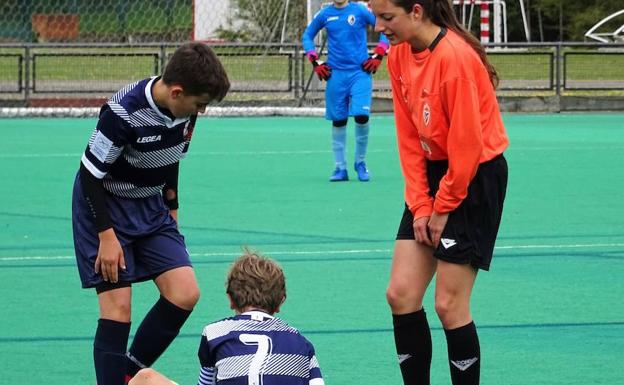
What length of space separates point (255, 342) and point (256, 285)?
0.66 ft

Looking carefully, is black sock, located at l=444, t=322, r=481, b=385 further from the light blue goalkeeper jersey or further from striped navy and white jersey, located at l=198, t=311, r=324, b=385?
the light blue goalkeeper jersey

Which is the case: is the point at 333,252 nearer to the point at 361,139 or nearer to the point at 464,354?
the point at 464,354

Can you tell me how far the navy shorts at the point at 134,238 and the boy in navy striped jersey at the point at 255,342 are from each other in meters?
0.94

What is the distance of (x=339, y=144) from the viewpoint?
13453 millimetres

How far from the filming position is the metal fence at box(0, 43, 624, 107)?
77.0 feet

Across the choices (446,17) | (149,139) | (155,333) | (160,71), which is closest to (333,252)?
(155,333)

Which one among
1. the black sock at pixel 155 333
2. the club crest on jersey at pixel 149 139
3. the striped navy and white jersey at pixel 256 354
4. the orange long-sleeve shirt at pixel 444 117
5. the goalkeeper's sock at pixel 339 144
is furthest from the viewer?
the goalkeeper's sock at pixel 339 144

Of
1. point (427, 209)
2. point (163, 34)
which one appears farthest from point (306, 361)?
point (163, 34)

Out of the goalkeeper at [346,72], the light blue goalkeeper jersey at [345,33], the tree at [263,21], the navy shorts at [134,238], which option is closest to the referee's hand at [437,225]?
the navy shorts at [134,238]

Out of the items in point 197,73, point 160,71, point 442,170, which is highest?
point 197,73

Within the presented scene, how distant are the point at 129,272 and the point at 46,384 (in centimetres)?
88

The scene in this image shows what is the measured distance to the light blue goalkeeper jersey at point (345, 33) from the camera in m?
13.9

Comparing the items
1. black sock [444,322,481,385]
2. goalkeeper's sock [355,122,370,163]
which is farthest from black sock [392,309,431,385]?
goalkeeper's sock [355,122,370,163]

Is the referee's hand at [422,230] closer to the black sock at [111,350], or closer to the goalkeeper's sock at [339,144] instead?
the black sock at [111,350]
